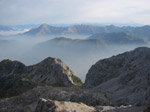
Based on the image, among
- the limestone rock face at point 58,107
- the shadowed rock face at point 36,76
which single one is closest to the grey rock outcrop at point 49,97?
the limestone rock face at point 58,107

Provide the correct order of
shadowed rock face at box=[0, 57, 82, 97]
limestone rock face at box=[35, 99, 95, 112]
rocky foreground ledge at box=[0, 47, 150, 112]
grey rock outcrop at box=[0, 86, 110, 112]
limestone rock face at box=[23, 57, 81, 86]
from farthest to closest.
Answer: limestone rock face at box=[23, 57, 81, 86]
shadowed rock face at box=[0, 57, 82, 97]
grey rock outcrop at box=[0, 86, 110, 112]
rocky foreground ledge at box=[0, 47, 150, 112]
limestone rock face at box=[35, 99, 95, 112]

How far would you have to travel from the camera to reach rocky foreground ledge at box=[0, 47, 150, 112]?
36412 mm

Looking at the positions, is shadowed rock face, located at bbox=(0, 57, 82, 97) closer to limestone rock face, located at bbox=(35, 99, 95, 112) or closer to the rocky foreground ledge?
the rocky foreground ledge

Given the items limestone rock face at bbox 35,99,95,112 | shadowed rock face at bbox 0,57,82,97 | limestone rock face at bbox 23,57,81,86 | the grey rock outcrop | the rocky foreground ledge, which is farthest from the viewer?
limestone rock face at bbox 23,57,81,86

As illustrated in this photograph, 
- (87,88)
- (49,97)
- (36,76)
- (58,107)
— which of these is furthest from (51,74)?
(58,107)

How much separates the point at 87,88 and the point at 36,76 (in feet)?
243

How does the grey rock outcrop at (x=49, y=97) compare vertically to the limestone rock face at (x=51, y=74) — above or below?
above

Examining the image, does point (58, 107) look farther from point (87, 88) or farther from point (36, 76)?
point (36, 76)

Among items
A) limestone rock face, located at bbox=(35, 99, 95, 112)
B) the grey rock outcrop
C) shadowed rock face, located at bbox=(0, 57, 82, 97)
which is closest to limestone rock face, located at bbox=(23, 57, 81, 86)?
shadowed rock face, located at bbox=(0, 57, 82, 97)

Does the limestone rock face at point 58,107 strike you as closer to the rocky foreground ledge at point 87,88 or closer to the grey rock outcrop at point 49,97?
the rocky foreground ledge at point 87,88

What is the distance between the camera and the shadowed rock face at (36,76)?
145 m

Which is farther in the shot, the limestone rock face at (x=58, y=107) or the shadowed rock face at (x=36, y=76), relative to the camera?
the shadowed rock face at (x=36, y=76)

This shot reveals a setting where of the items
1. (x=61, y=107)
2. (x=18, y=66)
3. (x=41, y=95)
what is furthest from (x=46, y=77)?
(x=61, y=107)

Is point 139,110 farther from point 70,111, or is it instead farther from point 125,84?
point 125,84
